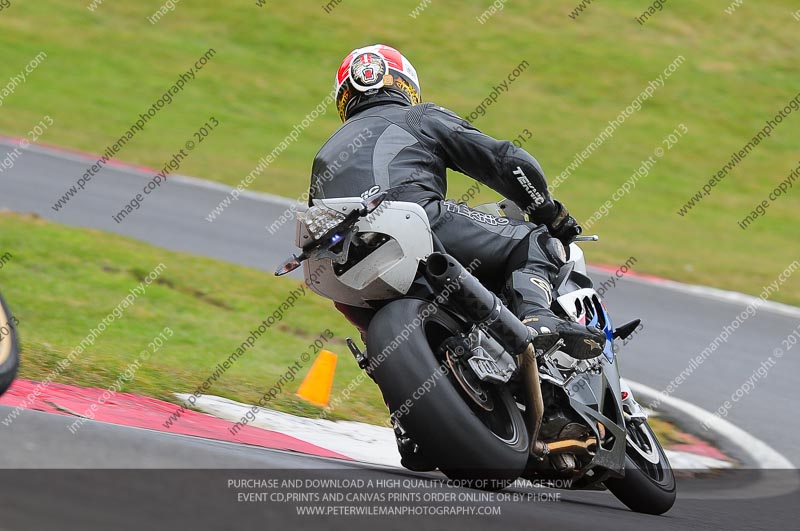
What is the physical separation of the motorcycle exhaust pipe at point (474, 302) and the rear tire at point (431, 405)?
0.43 feet

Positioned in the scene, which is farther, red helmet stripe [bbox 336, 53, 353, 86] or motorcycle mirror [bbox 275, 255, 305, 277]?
red helmet stripe [bbox 336, 53, 353, 86]

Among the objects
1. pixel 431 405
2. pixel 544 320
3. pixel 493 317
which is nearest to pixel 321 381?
pixel 544 320

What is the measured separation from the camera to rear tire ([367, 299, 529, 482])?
3672 mm

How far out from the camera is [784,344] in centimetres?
925

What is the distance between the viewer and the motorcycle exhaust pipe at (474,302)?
12.6 ft

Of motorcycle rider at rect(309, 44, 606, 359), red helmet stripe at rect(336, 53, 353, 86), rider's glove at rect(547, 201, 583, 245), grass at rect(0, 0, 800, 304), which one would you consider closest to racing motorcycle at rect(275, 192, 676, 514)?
motorcycle rider at rect(309, 44, 606, 359)

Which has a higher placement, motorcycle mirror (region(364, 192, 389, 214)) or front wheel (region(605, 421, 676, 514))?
motorcycle mirror (region(364, 192, 389, 214))

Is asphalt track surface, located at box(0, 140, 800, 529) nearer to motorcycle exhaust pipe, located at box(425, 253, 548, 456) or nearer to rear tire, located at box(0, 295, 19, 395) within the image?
rear tire, located at box(0, 295, 19, 395)

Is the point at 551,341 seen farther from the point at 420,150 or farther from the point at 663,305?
the point at 663,305

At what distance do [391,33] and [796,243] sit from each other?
35.7ft

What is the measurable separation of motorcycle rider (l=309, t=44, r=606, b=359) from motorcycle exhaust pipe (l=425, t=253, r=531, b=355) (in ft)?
0.48

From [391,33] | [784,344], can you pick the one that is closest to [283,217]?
[784,344]

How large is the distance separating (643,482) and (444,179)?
57.9 inches

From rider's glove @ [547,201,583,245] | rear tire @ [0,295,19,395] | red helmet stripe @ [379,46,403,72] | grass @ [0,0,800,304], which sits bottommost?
grass @ [0,0,800,304]
